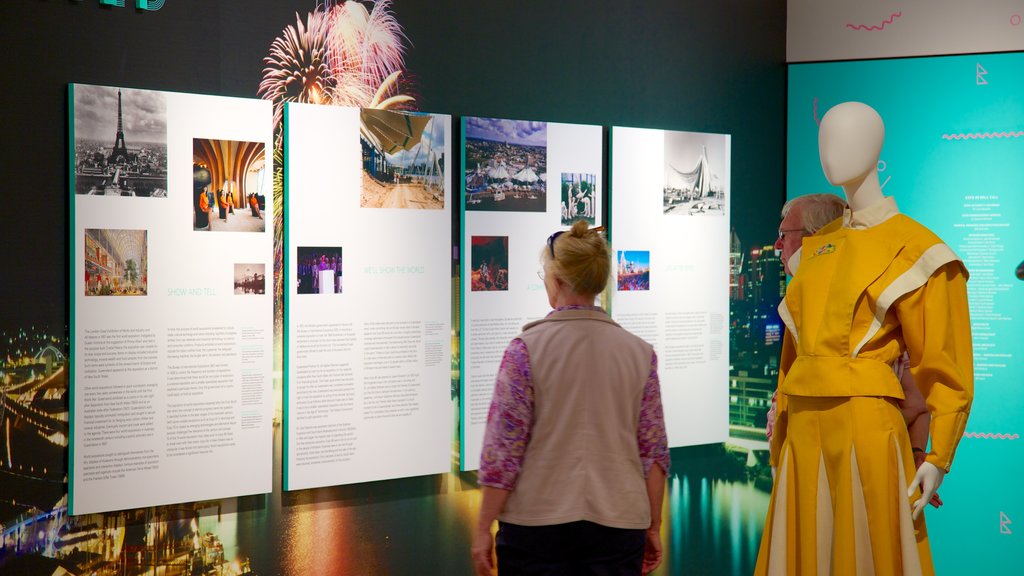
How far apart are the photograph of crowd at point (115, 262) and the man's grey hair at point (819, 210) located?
215 centimetres

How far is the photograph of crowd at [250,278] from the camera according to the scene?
125 inches

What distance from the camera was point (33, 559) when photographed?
9.49 feet

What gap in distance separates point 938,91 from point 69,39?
11.8 feet

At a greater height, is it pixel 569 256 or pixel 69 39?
pixel 69 39

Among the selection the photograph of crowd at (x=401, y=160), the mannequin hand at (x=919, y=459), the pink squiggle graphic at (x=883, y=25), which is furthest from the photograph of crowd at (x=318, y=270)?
the pink squiggle graphic at (x=883, y=25)

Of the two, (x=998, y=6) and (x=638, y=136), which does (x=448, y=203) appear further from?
(x=998, y=6)

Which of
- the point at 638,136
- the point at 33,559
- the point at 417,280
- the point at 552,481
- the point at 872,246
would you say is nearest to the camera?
the point at 552,481

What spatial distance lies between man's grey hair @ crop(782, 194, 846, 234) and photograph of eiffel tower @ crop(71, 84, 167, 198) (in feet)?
6.90

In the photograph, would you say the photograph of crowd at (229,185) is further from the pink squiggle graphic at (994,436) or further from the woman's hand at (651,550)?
the pink squiggle graphic at (994,436)

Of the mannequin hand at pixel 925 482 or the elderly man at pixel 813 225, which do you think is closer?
the mannequin hand at pixel 925 482

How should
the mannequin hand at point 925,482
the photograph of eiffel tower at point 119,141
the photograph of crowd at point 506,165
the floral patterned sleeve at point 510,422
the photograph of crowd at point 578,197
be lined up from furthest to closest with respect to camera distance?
the photograph of crowd at point 578,197 → the photograph of crowd at point 506,165 → the photograph of eiffel tower at point 119,141 → the mannequin hand at point 925,482 → the floral patterned sleeve at point 510,422

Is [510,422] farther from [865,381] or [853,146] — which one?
[853,146]

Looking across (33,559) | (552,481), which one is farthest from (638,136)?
(33,559)

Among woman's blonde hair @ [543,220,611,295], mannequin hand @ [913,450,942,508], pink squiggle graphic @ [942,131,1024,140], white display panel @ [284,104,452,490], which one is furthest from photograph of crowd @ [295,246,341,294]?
pink squiggle graphic @ [942,131,1024,140]
